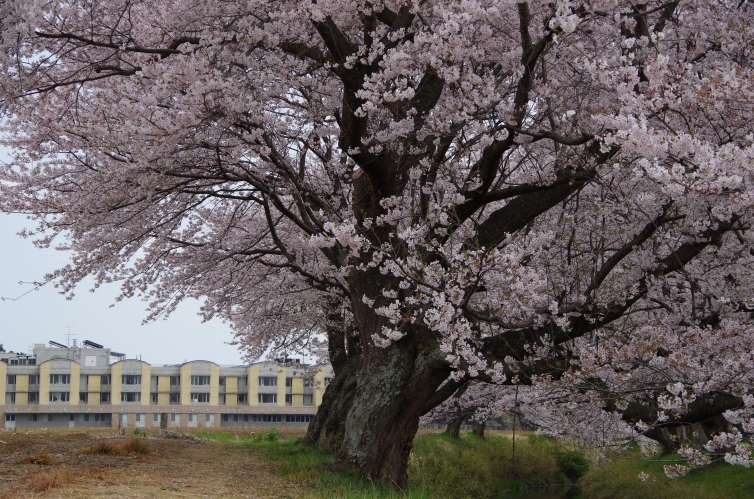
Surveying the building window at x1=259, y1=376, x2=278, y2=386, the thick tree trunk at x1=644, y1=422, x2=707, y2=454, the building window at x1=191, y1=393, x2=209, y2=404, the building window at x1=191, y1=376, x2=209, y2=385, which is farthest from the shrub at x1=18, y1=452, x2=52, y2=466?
the building window at x1=259, y1=376, x2=278, y2=386

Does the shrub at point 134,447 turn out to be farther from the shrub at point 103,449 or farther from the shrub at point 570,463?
the shrub at point 570,463

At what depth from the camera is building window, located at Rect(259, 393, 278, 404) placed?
5533 centimetres

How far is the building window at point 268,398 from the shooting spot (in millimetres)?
55328

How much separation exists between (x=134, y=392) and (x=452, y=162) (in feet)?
157

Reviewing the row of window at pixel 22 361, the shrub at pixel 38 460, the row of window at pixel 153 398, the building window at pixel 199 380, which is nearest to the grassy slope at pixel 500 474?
the shrub at pixel 38 460

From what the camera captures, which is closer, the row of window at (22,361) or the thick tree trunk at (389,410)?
the thick tree trunk at (389,410)

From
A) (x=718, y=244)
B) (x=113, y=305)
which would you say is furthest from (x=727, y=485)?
(x=113, y=305)

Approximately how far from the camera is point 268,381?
183 feet

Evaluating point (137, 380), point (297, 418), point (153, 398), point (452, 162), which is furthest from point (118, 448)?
point (297, 418)

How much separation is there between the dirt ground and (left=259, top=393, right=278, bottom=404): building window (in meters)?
43.2

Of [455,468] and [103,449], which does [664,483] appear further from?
[103,449]

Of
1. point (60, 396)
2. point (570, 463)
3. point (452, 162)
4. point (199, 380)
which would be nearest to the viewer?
point (452, 162)

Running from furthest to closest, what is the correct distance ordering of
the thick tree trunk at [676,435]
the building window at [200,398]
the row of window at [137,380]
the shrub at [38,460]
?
1. the building window at [200,398]
2. the row of window at [137,380]
3. the thick tree trunk at [676,435]
4. the shrub at [38,460]

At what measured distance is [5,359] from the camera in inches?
1957
